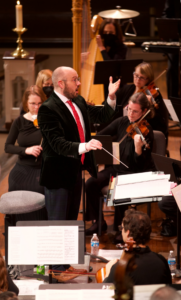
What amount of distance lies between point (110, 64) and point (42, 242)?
2.92 metres

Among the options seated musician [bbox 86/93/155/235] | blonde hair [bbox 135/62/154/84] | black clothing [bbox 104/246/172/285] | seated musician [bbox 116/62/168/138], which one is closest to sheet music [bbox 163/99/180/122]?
seated musician [bbox 116/62/168/138]

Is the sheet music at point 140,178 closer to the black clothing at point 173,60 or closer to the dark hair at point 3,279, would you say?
the dark hair at point 3,279

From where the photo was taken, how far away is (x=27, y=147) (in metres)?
4.11

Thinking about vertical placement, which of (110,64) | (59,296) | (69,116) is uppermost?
(110,64)

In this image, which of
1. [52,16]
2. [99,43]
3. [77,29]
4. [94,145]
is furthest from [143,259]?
[52,16]

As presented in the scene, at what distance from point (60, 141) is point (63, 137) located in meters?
0.08

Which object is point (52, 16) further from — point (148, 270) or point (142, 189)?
point (148, 270)

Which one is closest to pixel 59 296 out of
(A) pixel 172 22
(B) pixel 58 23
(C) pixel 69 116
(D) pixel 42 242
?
(D) pixel 42 242

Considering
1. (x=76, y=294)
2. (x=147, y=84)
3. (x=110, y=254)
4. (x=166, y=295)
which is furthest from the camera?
(x=147, y=84)

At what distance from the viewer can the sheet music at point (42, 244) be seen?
2.34 meters

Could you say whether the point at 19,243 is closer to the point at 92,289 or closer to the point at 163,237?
the point at 92,289

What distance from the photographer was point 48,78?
15.7 feet

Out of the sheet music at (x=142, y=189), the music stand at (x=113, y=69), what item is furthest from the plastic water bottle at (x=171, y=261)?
the music stand at (x=113, y=69)

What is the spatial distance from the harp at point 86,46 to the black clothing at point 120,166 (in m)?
0.67
